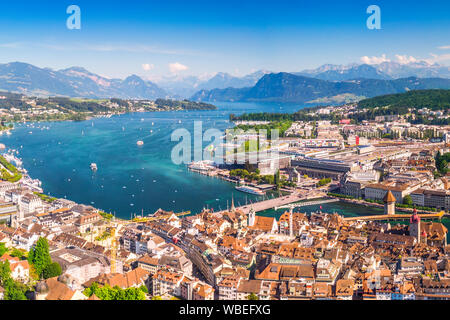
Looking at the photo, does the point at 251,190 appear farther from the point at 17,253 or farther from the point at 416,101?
the point at 416,101

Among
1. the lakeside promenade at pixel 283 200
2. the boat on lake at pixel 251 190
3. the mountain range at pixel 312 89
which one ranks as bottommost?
the lakeside promenade at pixel 283 200

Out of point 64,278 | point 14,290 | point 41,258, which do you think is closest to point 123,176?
point 41,258

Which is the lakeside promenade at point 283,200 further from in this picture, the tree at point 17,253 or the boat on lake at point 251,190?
the tree at point 17,253

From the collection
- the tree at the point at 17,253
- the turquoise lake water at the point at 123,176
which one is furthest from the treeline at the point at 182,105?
the tree at the point at 17,253

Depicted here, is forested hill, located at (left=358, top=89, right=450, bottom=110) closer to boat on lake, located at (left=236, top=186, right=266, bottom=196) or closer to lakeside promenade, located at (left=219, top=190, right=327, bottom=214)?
lakeside promenade, located at (left=219, top=190, right=327, bottom=214)

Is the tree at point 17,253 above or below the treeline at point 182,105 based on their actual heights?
below

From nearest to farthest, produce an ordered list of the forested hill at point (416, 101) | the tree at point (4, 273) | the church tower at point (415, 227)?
the tree at point (4, 273)
the church tower at point (415, 227)
the forested hill at point (416, 101)

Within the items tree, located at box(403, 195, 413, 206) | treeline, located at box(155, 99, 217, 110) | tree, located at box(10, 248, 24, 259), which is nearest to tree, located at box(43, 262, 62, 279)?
tree, located at box(10, 248, 24, 259)
